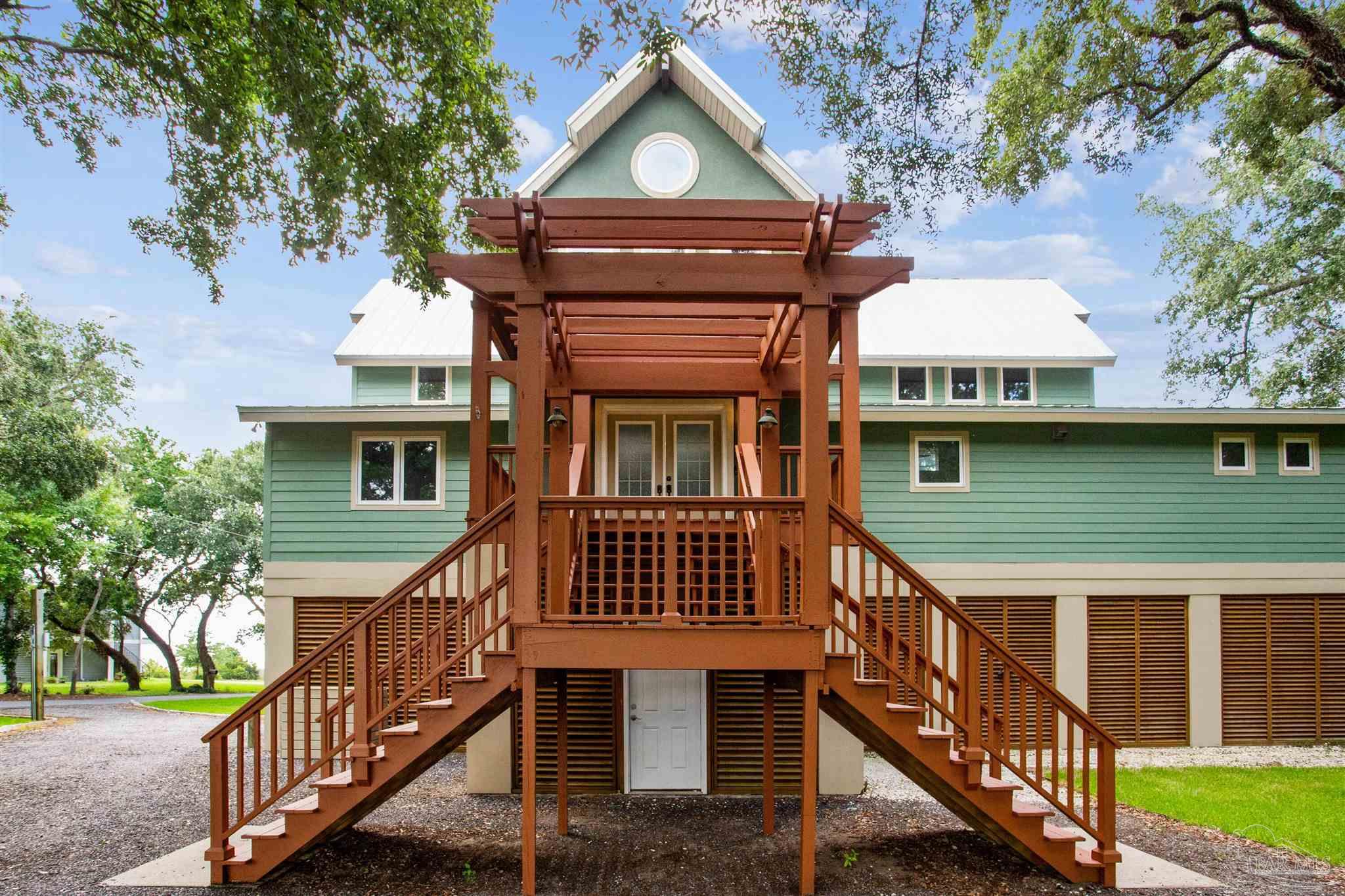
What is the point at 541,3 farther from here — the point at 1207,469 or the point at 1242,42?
the point at 1207,469

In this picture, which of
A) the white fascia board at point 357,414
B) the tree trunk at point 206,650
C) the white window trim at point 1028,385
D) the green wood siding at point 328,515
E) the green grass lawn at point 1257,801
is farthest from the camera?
the tree trunk at point 206,650

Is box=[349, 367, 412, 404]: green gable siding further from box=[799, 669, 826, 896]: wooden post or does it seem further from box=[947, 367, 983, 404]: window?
box=[799, 669, 826, 896]: wooden post

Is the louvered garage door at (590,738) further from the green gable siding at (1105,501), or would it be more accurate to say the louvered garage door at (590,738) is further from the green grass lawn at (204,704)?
the green grass lawn at (204,704)

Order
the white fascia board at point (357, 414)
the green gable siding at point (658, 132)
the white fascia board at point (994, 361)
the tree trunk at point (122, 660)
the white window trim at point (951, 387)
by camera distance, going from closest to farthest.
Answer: the green gable siding at point (658, 132)
the white fascia board at point (357, 414)
the white fascia board at point (994, 361)
the white window trim at point (951, 387)
the tree trunk at point (122, 660)

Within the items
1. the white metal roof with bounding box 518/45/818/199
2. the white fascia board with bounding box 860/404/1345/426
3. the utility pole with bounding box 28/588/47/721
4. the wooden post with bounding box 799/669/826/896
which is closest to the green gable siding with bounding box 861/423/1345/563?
the white fascia board with bounding box 860/404/1345/426

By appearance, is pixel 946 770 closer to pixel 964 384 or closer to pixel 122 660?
pixel 964 384

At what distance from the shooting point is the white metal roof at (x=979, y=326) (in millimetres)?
15430

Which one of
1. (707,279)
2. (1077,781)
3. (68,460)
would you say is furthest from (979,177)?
(68,460)

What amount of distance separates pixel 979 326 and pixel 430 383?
10.1 meters

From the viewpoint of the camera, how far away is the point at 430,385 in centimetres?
1555

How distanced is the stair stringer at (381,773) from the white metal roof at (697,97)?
668cm

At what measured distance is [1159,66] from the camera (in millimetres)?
11125

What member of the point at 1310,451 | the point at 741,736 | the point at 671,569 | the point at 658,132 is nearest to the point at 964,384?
the point at 1310,451

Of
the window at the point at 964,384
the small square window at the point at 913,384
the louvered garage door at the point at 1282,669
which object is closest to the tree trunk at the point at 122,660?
the small square window at the point at 913,384
